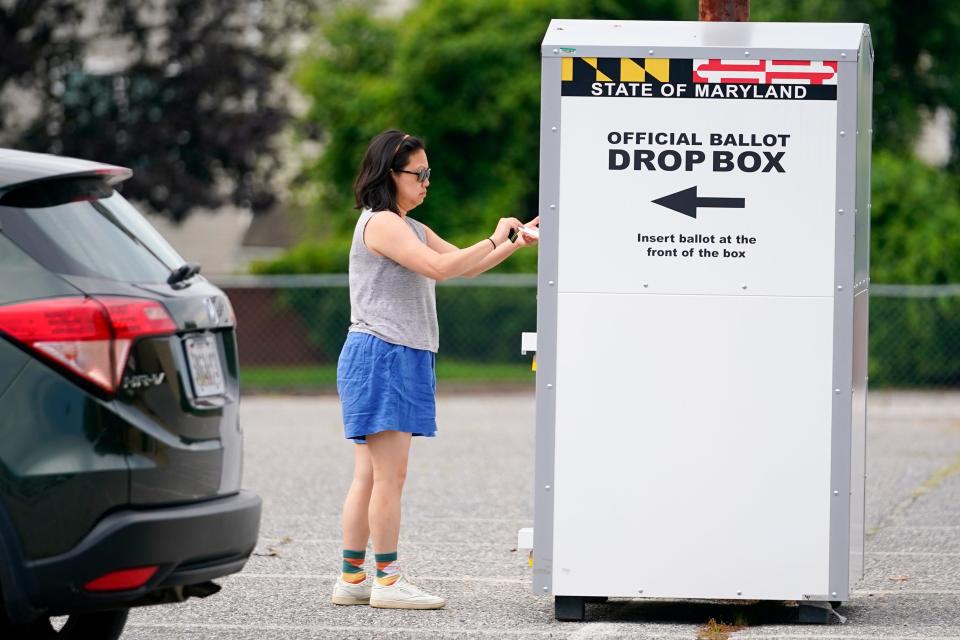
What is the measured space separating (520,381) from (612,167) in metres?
12.4

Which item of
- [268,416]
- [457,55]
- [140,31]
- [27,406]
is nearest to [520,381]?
[268,416]

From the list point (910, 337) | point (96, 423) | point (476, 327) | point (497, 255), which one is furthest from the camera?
point (476, 327)

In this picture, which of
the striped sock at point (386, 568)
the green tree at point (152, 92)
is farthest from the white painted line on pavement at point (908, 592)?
the green tree at point (152, 92)

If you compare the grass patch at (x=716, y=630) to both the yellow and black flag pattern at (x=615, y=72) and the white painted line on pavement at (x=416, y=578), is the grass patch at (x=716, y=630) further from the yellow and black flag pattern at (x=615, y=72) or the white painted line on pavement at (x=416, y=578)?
the yellow and black flag pattern at (x=615, y=72)

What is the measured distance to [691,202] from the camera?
5500 millimetres

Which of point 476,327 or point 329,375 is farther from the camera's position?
point 329,375

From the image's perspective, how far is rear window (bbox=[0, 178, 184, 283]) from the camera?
166 inches

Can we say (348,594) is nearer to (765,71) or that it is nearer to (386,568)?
(386,568)

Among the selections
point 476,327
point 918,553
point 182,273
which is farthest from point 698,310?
point 476,327

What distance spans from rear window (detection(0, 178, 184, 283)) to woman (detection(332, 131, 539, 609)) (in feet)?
4.32

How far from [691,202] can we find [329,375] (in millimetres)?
12675

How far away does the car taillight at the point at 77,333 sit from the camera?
Answer: 160 inches

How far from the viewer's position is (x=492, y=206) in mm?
20672

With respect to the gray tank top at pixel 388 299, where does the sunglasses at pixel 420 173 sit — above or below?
above
